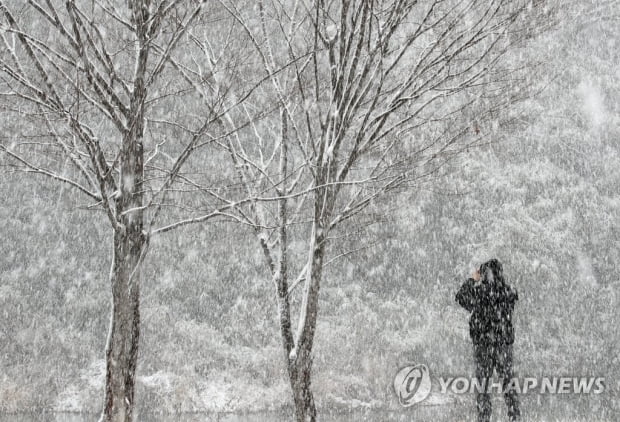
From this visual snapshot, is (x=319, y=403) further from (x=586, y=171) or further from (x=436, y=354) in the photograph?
(x=586, y=171)

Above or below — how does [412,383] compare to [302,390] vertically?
below

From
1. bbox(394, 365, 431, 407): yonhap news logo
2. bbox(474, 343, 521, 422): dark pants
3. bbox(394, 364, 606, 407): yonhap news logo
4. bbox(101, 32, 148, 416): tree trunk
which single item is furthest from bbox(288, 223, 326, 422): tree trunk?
bbox(394, 365, 431, 407): yonhap news logo

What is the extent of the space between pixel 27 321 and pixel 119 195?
35.8 ft

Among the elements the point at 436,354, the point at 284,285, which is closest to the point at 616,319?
the point at 436,354

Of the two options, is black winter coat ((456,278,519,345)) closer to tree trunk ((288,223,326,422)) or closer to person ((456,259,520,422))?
person ((456,259,520,422))

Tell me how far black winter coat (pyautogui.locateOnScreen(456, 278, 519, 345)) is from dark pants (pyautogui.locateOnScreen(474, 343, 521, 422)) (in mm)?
80

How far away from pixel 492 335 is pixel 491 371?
1.18 ft

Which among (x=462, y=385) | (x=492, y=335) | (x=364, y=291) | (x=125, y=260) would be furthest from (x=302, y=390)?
(x=364, y=291)

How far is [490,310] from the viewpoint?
17.2ft

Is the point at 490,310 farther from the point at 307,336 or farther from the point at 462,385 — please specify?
the point at 462,385

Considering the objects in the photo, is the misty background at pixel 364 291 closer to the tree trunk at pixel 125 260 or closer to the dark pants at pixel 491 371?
the dark pants at pixel 491 371

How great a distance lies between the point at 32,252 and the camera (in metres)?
14.9

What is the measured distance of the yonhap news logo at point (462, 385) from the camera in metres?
10.4

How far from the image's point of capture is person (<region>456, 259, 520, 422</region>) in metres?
5.15
